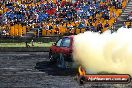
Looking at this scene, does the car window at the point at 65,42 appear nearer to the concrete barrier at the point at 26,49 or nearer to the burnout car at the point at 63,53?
the burnout car at the point at 63,53

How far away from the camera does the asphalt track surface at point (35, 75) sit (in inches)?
605

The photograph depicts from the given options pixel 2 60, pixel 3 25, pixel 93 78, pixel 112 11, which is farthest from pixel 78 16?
pixel 93 78

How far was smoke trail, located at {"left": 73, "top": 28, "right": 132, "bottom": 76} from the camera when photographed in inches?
696

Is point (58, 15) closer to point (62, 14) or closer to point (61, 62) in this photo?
point (62, 14)

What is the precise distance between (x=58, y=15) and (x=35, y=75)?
21.1 meters

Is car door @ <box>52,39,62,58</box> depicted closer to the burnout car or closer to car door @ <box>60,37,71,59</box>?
the burnout car

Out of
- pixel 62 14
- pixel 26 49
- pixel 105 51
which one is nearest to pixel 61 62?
pixel 105 51

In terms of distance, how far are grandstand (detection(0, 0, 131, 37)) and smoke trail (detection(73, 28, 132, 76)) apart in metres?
16.1

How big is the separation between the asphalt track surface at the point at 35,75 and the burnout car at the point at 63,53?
0.41 metres

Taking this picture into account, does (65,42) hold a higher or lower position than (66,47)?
higher

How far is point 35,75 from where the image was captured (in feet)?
60.5

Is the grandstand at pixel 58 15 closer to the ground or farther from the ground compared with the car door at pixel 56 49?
farther from the ground

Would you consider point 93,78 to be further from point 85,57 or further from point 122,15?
point 122,15

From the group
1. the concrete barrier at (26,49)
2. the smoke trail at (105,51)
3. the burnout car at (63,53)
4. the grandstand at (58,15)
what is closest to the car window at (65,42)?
the burnout car at (63,53)
